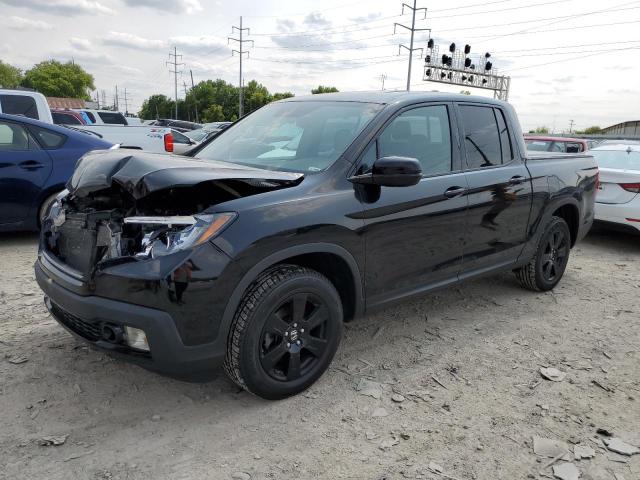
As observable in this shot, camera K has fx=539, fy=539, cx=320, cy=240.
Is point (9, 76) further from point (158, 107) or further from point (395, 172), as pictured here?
point (395, 172)

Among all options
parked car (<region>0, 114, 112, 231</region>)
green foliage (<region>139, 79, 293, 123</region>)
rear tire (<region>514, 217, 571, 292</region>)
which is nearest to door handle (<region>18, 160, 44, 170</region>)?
parked car (<region>0, 114, 112, 231</region>)

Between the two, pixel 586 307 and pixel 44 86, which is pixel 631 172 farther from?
pixel 44 86

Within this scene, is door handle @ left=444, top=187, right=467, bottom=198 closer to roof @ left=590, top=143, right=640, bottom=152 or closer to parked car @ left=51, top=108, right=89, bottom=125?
roof @ left=590, top=143, right=640, bottom=152

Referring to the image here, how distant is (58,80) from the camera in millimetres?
90562

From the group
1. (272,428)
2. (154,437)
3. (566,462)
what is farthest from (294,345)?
(566,462)

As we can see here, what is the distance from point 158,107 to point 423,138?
120634 millimetres

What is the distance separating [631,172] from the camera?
7.13m

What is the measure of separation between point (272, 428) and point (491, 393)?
1.37 meters

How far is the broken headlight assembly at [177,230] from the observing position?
8.49 ft

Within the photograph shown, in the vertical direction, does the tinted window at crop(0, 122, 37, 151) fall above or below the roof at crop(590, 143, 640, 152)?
below

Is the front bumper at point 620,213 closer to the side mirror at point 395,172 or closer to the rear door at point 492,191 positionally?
the rear door at point 492,191

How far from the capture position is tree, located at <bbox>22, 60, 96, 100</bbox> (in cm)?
8988

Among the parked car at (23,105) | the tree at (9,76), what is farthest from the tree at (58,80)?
the parked car at (23,105)

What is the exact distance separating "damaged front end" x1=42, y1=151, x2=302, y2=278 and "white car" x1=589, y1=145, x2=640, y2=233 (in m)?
5.74
